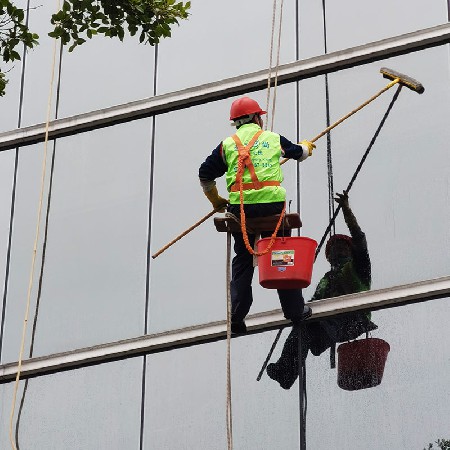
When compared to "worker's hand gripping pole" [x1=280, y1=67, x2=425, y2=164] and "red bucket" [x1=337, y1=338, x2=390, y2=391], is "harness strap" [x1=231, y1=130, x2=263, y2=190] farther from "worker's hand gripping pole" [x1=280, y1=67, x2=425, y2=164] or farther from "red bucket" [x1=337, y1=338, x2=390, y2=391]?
"red bucket" [x1=337, y1=338, x2=390, y2=391]

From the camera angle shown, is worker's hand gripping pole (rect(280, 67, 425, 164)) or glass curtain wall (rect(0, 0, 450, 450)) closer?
glass curtain wall (rect(0, 0, 450, 450))

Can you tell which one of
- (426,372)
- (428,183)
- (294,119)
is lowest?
(426,372)

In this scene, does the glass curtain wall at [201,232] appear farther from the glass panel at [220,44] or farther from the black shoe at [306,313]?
the black shoe at [306,313]

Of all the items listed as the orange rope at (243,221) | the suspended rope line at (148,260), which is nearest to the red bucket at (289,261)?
the orange rope at (243,221)

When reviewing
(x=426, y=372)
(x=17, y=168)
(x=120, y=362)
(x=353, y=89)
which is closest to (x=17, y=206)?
(x=17, y=168)

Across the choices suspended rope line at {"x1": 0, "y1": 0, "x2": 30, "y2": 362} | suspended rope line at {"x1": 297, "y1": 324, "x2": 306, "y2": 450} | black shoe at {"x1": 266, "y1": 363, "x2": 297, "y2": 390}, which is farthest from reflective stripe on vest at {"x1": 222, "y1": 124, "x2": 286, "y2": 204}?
suspended rope line at {"x1": 0, "y1": 0, "x2": 30, "y2": 362}

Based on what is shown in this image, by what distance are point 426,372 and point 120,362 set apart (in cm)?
237

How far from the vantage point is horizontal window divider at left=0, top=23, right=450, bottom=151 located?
1147 cm

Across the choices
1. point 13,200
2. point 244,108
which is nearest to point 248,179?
point 244,108

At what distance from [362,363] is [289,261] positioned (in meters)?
0.93

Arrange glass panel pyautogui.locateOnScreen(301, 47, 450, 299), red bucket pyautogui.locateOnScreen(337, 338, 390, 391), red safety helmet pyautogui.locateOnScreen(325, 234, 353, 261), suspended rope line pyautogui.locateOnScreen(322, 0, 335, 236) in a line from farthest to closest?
suspended rope line pyautogui.locateOnScreen(322, 0, 335, 236)
red safety helmet pyautogui.locateOnScreen(325, 234, 353, 261)
glass panel pyautogui.locateOnScreen(301, 47, 450, 299)
red bucket pyautogui.locateOnScreen(337, 338, 390, 391)

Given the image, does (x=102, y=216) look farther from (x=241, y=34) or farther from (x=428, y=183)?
(x=428, y=183)

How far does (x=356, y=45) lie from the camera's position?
11664mm

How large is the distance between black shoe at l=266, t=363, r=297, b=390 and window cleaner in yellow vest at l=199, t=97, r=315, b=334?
320 mm
